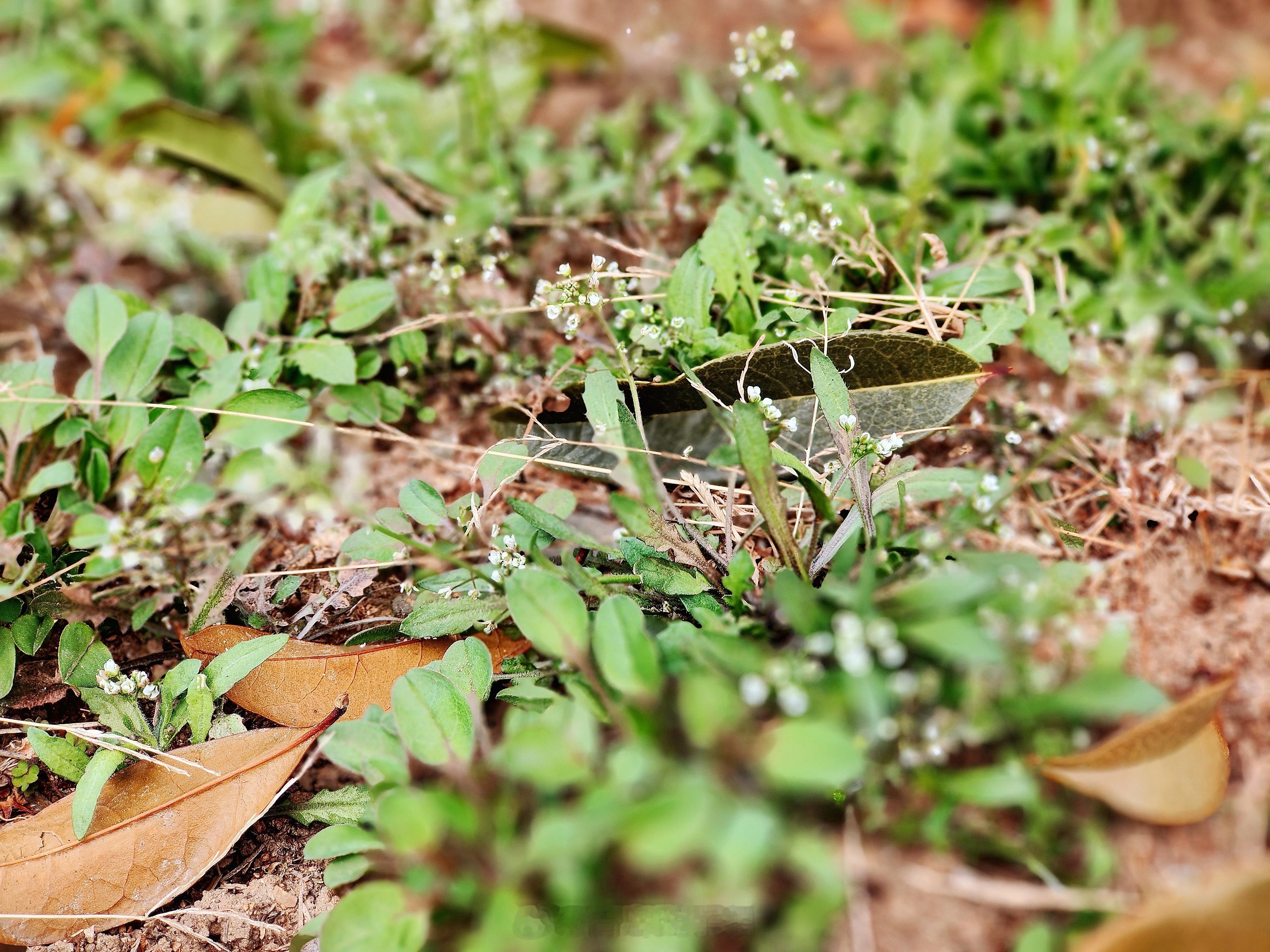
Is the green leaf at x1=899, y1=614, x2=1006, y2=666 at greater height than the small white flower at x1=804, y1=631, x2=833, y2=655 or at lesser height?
greater

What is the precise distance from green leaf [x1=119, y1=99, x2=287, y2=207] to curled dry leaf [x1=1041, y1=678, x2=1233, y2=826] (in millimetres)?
2679

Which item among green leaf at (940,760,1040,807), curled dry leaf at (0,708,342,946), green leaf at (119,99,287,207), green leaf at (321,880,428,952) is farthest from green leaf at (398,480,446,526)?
→ green leaf at (119,99,287,207)

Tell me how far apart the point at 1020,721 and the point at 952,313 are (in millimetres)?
1016

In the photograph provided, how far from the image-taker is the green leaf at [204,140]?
2648 mm

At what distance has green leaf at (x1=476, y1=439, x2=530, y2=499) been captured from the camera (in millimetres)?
1710

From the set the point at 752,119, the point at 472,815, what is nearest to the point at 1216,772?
the point at 472,815

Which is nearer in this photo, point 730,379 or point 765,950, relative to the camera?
point 765,950

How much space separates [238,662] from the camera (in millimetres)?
1607

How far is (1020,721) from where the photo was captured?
3.47 feet

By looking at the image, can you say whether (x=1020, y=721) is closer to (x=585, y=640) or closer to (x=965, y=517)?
(x=965, y=517)

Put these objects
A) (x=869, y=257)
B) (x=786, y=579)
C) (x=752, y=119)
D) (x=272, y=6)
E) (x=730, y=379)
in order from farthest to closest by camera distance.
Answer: (x=272, y=6) → (x=752, y=119) → (x=869, y=257) → (x=730, y=379) → (x=786, y=579)

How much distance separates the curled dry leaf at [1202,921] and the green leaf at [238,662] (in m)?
1.39

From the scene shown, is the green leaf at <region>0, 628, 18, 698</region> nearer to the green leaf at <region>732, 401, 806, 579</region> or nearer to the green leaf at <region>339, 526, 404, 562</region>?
the green leaf at <region>339, 526, 404, 562</region>

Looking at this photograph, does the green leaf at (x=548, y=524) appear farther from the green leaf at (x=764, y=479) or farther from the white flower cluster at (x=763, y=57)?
the white flower cluster at (x=763, y=57)
